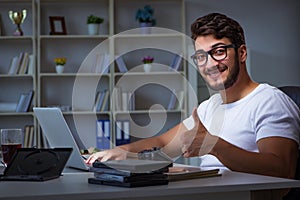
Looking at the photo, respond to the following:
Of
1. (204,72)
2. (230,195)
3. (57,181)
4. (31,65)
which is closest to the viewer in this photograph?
(230,195)

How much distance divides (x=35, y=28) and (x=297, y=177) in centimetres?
384

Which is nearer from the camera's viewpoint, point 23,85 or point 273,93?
point 273,93

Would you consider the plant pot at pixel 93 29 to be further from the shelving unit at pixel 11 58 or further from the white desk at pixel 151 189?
the white desk at pixel 151 189

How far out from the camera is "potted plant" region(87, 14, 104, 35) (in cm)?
545

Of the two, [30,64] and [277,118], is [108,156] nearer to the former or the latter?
[277,118]

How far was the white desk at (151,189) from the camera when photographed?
1.29 m

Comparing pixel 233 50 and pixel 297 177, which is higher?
pixel 233 50

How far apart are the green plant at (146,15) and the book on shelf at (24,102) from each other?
3.99ft

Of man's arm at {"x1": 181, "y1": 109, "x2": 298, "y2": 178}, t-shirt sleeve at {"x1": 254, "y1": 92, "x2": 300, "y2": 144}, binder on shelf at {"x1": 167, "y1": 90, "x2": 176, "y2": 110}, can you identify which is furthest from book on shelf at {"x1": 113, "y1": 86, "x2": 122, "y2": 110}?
man's arm at {"x1": 181, "y1": 109, "x2": 298, "y2": 178}

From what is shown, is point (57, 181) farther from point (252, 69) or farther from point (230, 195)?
point (252, 69)

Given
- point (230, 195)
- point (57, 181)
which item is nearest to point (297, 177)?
point (230, 195)

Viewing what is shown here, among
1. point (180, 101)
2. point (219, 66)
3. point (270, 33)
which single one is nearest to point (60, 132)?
point (219, 66)

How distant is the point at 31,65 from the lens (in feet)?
17.7

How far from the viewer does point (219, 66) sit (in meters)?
2.19
